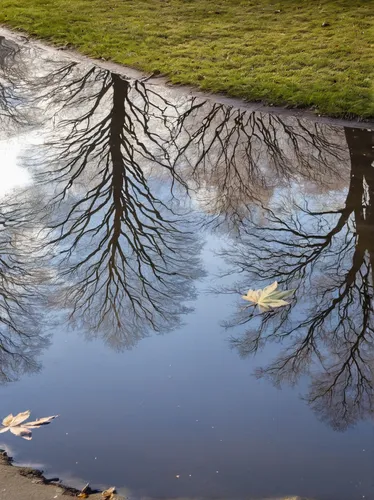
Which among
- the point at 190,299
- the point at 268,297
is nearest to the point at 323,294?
the point at 268,297

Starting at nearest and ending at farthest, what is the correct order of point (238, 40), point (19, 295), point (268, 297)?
point (268, 297) → point (19, 295) → point (238, 40)

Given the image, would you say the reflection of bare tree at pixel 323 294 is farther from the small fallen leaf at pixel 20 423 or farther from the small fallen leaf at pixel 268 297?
the small fallen leaf at pixel 20 423

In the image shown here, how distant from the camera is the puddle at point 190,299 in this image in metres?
4.30

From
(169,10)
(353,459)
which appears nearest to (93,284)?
(353,459)

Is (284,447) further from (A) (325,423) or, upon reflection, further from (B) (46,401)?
(B) (46,401)

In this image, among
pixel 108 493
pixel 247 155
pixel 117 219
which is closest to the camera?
pixel 108 493

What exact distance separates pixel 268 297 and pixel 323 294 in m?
0.49

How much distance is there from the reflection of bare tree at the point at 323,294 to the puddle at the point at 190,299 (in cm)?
2

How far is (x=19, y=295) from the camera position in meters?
5.95

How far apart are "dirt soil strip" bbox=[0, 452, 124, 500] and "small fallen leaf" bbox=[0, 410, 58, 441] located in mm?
308

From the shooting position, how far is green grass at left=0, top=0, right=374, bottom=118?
1032 cm

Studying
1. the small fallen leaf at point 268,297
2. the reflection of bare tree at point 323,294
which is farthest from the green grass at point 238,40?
the small fallen leaf at point 268,297

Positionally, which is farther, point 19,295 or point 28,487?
point 19,295

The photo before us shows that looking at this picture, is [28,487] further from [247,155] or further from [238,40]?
[238,40]
